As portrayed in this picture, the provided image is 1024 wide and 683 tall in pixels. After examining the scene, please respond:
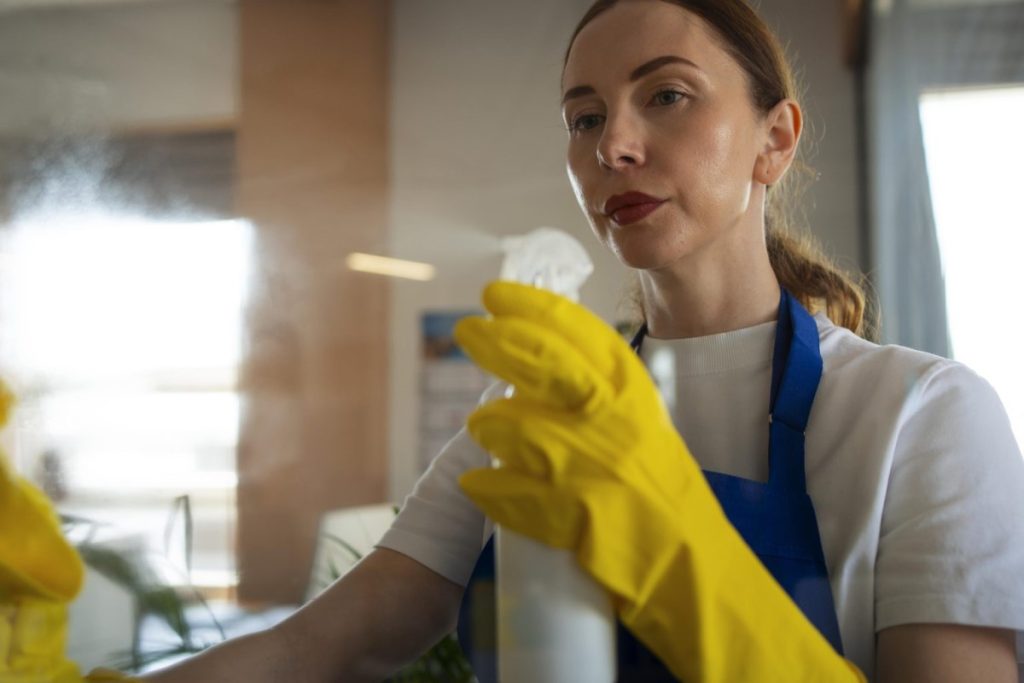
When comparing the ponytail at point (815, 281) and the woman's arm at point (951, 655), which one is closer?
the woman's arm at point (951, 655)

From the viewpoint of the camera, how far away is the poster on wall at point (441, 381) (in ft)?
2.63

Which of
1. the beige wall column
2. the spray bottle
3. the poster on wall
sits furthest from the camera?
the beige wall column

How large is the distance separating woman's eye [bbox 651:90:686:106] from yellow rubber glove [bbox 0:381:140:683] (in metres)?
0.33

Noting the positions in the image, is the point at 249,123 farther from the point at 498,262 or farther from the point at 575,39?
the point at 575,39

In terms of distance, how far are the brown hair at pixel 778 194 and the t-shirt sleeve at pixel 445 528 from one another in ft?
0.79

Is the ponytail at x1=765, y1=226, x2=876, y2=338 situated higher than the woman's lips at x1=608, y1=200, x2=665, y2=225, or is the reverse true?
the woman's lips at x1=608, y1=200, x2=665, y2=225

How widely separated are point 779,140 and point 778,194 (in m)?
0.05

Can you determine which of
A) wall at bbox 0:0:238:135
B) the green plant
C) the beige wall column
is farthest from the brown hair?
the beige wall column

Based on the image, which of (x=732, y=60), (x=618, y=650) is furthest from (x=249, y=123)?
(x=618, y=650)

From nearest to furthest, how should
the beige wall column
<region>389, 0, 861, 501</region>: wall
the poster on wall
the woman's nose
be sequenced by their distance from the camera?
the woman's nose, <region>389, 0, 861, 501</region>: wall, the poster on wall, the beige wall column

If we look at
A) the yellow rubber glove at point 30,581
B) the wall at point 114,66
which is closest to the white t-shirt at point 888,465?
the yellow rubber glove at point 30,581

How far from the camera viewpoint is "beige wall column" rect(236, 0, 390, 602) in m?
1.41

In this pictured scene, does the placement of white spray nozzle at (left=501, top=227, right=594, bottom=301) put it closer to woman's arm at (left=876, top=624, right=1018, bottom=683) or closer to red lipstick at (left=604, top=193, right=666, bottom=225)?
red lipstick at (left=604, top=193, right=666, bottom=225)

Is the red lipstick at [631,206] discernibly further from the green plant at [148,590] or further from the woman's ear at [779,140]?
the green plant at [148,590]
